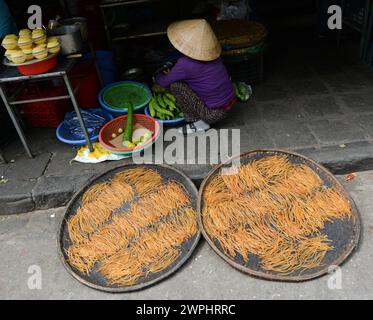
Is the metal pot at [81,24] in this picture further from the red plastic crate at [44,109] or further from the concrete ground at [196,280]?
the concrete ground at [196,280]

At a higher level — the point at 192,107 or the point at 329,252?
the point at 192,107

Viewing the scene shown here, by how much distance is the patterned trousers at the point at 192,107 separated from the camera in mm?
3569

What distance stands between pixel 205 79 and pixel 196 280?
1.96 m

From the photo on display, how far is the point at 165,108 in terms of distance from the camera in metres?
3.95

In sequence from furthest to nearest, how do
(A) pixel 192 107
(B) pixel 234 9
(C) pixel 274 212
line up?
(B) pixel 234 9 → (A) pixel 192 107 → (C) pixel 274 212

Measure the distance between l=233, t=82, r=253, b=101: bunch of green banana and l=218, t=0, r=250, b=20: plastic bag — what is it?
1223 mm

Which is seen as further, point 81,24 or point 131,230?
point 81,24

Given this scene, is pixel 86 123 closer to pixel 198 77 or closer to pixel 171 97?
pixel 171 97

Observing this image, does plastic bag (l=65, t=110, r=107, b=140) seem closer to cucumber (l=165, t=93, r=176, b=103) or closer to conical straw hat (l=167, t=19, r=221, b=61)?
cucumber (l=165, t=93, r=176, b=103)

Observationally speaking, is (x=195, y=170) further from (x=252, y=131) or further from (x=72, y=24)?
(x=72, y=24)

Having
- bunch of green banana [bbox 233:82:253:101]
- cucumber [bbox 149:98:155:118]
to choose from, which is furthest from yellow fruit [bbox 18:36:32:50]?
bunch of green banana [bbox 233:82:253:101]

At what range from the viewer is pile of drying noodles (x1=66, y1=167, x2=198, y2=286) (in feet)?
9.00

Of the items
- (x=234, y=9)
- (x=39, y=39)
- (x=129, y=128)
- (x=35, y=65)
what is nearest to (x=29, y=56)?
(x=35, y=65)

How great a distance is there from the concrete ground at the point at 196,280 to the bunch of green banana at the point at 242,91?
1.83m
